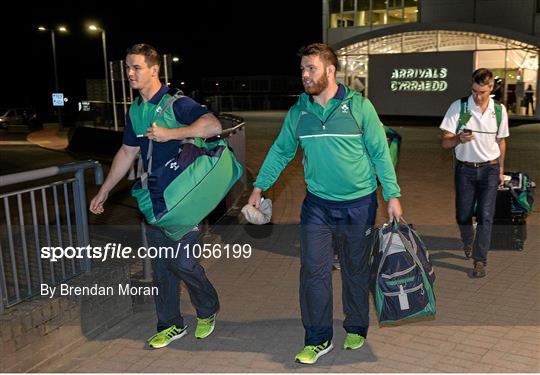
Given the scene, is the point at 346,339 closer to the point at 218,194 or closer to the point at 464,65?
the point at 218,194

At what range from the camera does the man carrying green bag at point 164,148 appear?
3.66 m

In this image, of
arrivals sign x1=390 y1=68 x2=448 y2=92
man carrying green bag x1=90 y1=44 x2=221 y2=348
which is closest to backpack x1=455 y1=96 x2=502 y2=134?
man carrying green bag x1=90 y1=44 x2=221 y2=348

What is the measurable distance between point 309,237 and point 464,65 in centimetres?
2966

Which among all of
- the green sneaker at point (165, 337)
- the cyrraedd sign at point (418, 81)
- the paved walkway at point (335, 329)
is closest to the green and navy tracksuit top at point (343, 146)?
the paved walkway at point (335, 329)

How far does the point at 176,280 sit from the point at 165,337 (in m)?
0.40

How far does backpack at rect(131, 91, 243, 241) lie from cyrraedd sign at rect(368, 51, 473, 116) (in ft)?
95.1

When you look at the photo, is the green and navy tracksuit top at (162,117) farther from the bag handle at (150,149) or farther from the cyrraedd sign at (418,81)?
the cyrraedd sign at (418,81)

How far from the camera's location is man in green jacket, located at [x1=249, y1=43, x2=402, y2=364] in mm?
3604

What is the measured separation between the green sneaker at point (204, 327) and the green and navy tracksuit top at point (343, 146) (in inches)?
48.9

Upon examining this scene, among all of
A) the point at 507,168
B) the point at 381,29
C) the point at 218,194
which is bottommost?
the point at 507,168

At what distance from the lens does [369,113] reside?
3637 millimetres

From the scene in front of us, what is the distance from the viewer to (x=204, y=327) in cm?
423

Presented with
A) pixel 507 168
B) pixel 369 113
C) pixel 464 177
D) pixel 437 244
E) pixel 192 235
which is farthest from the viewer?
pixel 507 168

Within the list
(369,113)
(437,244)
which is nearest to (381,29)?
(437,244)
